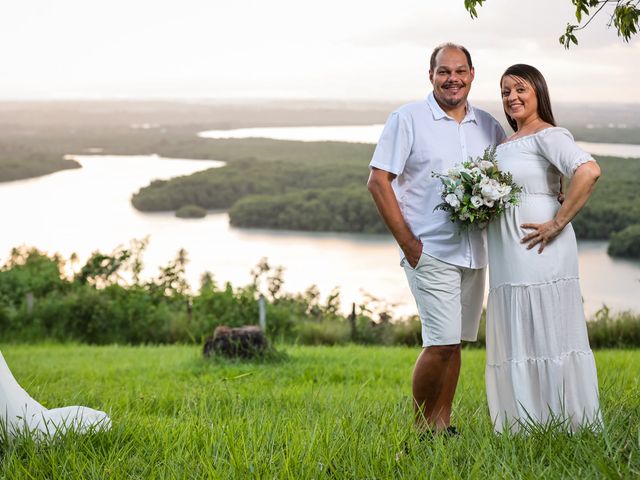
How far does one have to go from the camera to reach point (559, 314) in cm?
459

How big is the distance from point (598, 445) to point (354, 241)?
18127mm

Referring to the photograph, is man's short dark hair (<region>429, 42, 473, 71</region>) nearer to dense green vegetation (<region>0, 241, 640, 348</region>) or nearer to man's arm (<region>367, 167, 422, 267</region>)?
man's arm (<region>367, 167, 422, 267</region>)

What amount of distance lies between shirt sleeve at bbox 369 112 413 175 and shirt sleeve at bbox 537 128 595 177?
707 mm

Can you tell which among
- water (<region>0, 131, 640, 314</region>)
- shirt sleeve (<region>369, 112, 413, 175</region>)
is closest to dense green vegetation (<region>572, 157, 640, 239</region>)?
water (<region>0, 131, 640, 314</region>)

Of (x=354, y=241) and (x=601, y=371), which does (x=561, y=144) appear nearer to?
(x=601, y=371)

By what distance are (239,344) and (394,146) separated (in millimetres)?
4048

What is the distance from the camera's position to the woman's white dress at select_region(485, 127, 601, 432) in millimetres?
4543

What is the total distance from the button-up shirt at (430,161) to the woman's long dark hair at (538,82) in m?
0.40

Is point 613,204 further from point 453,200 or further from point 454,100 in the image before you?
point 453,200

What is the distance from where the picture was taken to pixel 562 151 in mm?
4441

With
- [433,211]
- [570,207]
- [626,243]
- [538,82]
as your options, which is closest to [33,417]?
[433,211]

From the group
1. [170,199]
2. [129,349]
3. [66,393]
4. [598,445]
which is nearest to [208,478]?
[598,445]

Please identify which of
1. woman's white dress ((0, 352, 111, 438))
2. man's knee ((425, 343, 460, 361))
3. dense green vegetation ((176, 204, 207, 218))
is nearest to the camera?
woman's white dress ((0, 352, 111, 438))

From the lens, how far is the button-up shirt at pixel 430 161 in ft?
15.7
